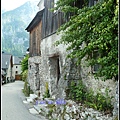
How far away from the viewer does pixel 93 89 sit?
2855 millimetres

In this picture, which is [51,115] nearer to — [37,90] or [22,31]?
[22,31]

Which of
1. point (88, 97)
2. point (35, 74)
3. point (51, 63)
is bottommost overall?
point (88, 97)

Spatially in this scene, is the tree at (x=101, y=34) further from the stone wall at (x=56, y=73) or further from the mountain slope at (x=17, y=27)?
the mountain slope at (x=17, y=27)

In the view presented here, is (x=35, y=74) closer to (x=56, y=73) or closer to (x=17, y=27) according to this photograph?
(x=56, y=73)

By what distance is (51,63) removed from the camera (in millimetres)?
4516

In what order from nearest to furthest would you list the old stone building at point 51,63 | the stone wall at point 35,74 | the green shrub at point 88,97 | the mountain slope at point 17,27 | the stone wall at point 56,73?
Answer: the mountain slope at point 17,27 → the green shrub at point 88,97 → the stone wall at point 56,73 → the old stone building at point 51,63 → the stone wall at point 35,74

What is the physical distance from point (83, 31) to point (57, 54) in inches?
71.2

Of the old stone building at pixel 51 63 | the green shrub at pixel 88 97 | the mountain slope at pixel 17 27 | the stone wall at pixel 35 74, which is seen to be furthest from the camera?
the stone wall at pixel 35 74

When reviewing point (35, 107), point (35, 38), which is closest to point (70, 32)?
point (35, 107)

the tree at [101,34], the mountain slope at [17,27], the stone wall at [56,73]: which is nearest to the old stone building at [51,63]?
the stone wall at [56,73]

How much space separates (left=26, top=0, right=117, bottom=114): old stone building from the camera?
3010 millimetres

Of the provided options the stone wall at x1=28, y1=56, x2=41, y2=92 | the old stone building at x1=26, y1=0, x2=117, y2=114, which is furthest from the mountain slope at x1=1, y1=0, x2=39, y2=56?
the stone wall at x1=28, y1=56, x2=41, y2=92

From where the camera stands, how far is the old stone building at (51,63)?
3010mm

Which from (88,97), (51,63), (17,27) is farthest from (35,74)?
(17,27)
